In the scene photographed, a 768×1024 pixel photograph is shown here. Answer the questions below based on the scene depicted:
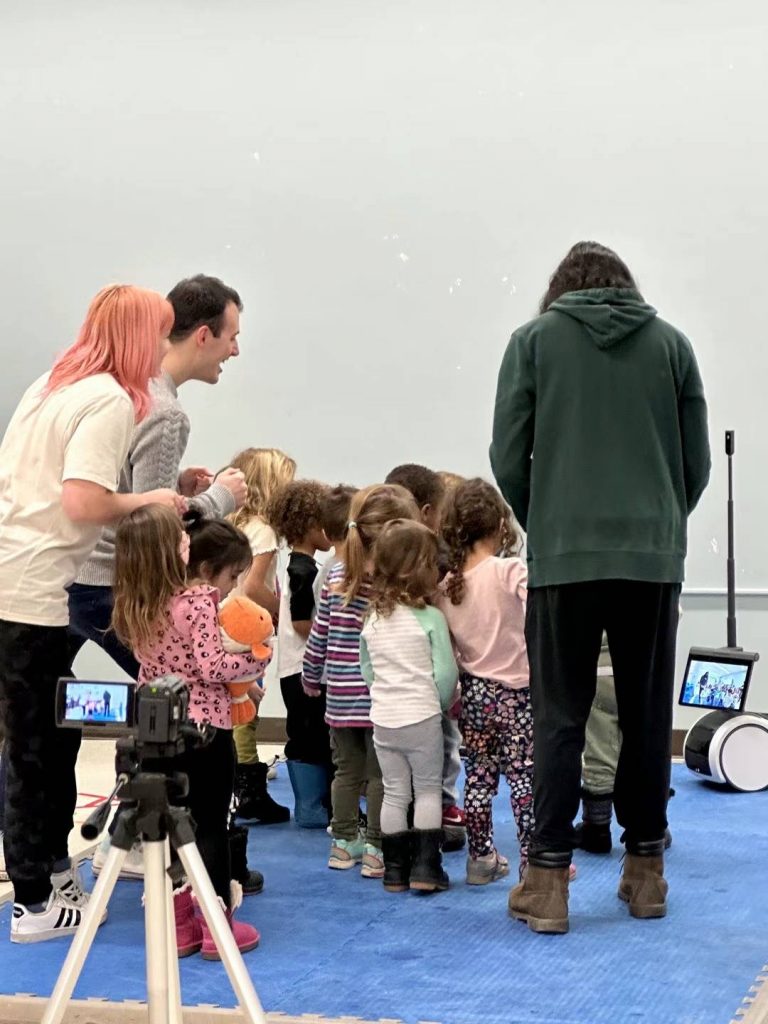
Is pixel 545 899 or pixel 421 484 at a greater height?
pixel 421 484

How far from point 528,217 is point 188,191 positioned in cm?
140

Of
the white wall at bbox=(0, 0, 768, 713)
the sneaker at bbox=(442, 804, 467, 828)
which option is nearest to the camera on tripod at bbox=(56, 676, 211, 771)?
the sneaker at bbox=(442, 804, 467, 828)

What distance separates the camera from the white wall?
215 inches

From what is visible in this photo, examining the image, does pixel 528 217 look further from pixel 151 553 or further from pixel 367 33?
pixel 151 553

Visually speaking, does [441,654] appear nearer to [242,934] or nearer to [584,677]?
[584,677]

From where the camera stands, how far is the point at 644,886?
3.15m

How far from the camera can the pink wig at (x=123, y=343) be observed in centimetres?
299

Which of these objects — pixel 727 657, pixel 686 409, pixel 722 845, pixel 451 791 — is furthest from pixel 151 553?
pixel 727 657

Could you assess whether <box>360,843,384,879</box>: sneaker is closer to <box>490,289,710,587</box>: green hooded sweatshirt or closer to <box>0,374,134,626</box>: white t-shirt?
<box>490,289,710,587</box>: green hooded sweatshirt

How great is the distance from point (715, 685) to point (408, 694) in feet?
5.54

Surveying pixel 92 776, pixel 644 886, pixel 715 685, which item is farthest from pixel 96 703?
pixel 92 776

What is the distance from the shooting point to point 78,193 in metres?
6.05

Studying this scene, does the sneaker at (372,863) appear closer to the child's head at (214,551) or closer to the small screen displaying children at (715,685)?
the child's head at (214,551)

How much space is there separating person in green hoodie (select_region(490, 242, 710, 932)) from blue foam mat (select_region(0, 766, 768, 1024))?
13cm
